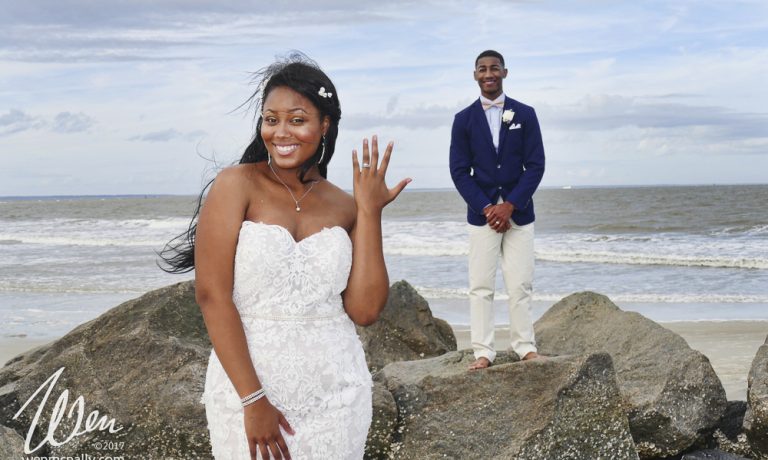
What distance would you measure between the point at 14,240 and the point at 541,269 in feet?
76.1

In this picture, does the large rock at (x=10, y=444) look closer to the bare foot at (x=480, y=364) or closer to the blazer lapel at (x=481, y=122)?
the bare foot at (x=480, y=364)

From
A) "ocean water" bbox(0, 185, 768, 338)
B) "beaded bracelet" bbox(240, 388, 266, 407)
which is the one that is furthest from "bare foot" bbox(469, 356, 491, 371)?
"ocean water" bbox(0, 185, 768, 338)

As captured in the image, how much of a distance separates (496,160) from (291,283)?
374cm

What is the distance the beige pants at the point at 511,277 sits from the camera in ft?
19.2

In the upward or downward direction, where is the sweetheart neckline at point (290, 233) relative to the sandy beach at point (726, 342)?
upward

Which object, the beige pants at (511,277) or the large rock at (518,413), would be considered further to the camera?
the beige pants at (511,277)

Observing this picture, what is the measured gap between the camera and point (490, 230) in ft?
19.4

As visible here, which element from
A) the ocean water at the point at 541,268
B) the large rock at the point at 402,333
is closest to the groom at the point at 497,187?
the large rock at the point at 402,333

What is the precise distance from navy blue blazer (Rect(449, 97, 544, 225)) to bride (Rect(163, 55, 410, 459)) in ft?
10.7

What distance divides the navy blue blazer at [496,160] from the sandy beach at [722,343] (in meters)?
3.30

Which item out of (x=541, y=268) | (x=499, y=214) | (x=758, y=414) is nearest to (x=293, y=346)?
(x=499, y=214)

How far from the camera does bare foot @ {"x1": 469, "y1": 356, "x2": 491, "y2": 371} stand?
516cm

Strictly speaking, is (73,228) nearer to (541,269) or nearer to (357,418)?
(541,269)

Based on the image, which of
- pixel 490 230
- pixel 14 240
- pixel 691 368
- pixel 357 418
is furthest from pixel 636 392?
pixel 14 240
